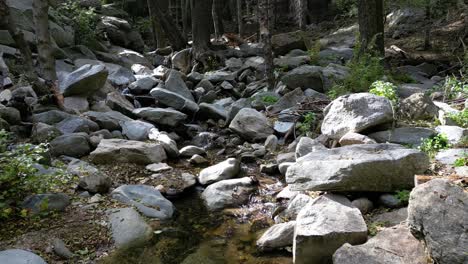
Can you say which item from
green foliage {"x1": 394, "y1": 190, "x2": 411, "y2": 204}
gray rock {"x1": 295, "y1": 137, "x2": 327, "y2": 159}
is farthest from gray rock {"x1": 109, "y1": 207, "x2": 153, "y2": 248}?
green foliage {"x1": 394, "y1": 190, "x2": 411, "y2": 204}

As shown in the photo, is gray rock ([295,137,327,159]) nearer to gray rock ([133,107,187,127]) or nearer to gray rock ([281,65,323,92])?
gray rock ([133,107,187,127])

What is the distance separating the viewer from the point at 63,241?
4590 millimetres

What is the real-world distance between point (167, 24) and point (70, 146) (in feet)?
33.4

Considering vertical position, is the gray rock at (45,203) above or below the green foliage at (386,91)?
below

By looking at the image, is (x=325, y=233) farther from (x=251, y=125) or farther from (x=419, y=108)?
(x=251, y=125)

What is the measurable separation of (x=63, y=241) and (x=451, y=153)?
465 centimetres

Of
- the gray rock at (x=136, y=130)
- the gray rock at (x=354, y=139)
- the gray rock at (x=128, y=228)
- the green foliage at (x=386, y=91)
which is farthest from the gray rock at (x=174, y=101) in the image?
the gray rock at (x=128, y=228)

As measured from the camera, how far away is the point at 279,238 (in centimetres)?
477

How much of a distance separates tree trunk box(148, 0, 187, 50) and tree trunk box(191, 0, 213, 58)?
1760mm

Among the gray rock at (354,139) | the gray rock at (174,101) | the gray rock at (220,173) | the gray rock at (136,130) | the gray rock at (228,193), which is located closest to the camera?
the gray rock at (354,139)

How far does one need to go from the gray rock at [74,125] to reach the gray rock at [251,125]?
2.85 meters

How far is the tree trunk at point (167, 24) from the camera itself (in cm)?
1634

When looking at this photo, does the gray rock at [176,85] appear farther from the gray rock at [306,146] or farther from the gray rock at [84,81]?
→ the gray rock at [306,146]

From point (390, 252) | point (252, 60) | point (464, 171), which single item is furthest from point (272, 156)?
point (252, 60)
